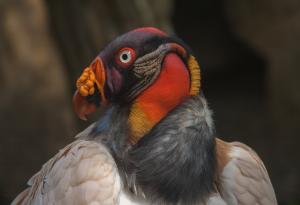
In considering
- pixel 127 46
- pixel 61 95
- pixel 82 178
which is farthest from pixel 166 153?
pixel 61 95

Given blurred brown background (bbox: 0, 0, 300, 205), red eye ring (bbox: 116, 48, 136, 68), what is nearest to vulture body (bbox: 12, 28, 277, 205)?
red eye ring (bbox: 116, 48, 136, 68)

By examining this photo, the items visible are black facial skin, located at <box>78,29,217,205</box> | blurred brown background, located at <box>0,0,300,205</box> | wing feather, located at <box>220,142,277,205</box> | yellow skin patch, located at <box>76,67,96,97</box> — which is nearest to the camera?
yellow skin patch, located at <box>76,67,96,97</box>

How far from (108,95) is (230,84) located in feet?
21.6

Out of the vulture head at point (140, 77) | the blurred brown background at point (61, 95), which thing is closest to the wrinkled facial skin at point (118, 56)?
the vulture head at point (140, 77)

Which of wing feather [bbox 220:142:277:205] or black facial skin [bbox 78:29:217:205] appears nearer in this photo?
black facial skin [bbox 78:29:217:205]

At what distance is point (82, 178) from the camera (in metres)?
2.79

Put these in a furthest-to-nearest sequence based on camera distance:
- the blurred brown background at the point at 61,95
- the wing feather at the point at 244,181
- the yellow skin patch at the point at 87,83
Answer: the blurred brown background at the point at 61,95 → the wing feather at the point at 244,181 → the yellow skin patch at the point at 87,83

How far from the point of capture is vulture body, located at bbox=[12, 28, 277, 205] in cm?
272

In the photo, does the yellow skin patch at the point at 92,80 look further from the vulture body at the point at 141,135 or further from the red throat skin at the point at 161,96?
the red throat skin at the point at 161,96

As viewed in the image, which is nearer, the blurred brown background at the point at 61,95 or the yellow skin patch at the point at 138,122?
the yellow skin patch at the point at 138,122

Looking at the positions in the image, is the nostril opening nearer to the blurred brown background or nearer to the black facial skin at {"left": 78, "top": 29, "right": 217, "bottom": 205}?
the black facial skin at {"left": 78, "top": 29, "right": 217, "bottom": 205}

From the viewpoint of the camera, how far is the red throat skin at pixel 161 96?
2758 mm

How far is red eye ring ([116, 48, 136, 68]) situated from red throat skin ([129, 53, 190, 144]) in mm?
129

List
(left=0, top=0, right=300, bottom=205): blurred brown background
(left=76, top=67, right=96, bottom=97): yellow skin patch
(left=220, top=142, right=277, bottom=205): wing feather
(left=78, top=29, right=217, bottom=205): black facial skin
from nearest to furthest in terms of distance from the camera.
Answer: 1. (left=76, top=67, right=96, bottom=97): yellow skin patch
2. (left=78, top=29, right=217, bottom=205): black facial skin
3. (left=220, top=142, right=277, bottom=205): wing feather
4. (left=0, top=0, right=300, bottom=205): blurred brown background
